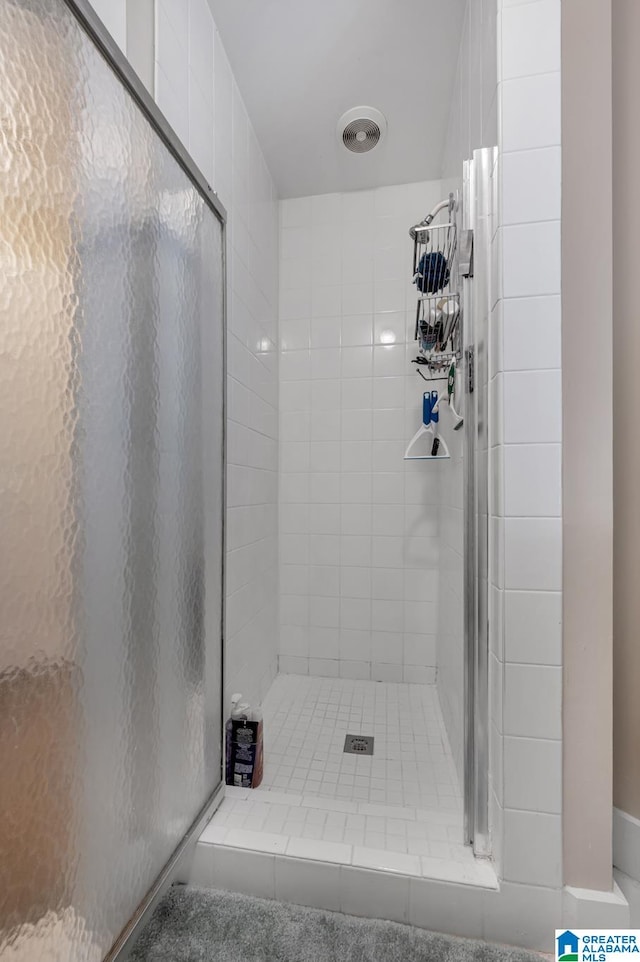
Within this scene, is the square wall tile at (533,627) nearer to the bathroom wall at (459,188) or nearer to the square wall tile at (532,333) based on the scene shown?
the bathroom wall at (459,188)

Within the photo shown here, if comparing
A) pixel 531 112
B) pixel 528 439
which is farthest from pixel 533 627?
pixel 531 112

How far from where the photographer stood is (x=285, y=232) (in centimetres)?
221

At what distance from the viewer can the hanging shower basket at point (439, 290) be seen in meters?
1.39

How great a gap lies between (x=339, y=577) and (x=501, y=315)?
1.50 meters

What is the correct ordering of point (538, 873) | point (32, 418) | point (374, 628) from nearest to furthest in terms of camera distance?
1. point (32, 418)
2. point (538, 873)
3. point (374, 628)

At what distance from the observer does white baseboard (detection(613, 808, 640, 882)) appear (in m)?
0.92

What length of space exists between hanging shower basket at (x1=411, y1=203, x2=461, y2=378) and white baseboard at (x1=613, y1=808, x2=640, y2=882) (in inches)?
46.7

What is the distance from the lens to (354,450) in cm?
217

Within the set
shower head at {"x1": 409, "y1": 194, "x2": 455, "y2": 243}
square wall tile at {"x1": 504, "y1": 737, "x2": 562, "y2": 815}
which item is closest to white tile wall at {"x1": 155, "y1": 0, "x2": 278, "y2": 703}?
shower head at {"x1": 409, "y1": 194, "x2": 455, "y2": 243}

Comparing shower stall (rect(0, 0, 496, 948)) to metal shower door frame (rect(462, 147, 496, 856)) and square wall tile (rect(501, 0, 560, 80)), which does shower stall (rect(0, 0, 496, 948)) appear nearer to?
metal shower door frame (rect(462, 147, 496, 856))

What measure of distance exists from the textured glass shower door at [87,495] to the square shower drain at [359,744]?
690mm

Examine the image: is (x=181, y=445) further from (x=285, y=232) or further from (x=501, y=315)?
(x=285, y=232)

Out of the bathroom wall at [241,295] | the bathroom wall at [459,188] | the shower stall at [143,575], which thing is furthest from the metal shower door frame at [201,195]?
the bathroom wall at [459,188]

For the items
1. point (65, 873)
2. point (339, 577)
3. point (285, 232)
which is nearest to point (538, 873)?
point (65, 873)
